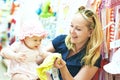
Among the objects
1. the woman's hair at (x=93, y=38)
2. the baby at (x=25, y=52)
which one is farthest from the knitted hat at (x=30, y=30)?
the woman's hair at (x=93, y=38)

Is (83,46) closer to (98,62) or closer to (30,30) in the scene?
(98,62)

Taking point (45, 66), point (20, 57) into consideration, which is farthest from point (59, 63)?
point (20, 57)

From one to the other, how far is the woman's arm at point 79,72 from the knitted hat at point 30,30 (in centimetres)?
14

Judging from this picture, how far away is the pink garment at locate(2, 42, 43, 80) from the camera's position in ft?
3.96

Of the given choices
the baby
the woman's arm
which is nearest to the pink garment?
the baby

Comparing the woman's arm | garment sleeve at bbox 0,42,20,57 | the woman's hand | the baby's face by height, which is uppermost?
the baby's face

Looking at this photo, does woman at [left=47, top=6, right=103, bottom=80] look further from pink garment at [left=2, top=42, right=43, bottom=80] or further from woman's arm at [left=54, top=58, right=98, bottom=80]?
pink garment at [left=2, top=42, right=43, bottom=80]

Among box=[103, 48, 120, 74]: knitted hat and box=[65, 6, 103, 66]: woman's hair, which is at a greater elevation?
box=[65, 6, 103, 66]: woman's hair

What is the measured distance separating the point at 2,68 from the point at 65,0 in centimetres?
44

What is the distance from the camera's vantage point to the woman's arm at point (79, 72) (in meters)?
1.20

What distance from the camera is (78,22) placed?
4.11 ft

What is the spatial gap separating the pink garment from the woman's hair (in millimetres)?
224

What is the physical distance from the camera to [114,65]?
1.25m

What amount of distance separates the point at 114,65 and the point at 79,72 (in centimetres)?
16
